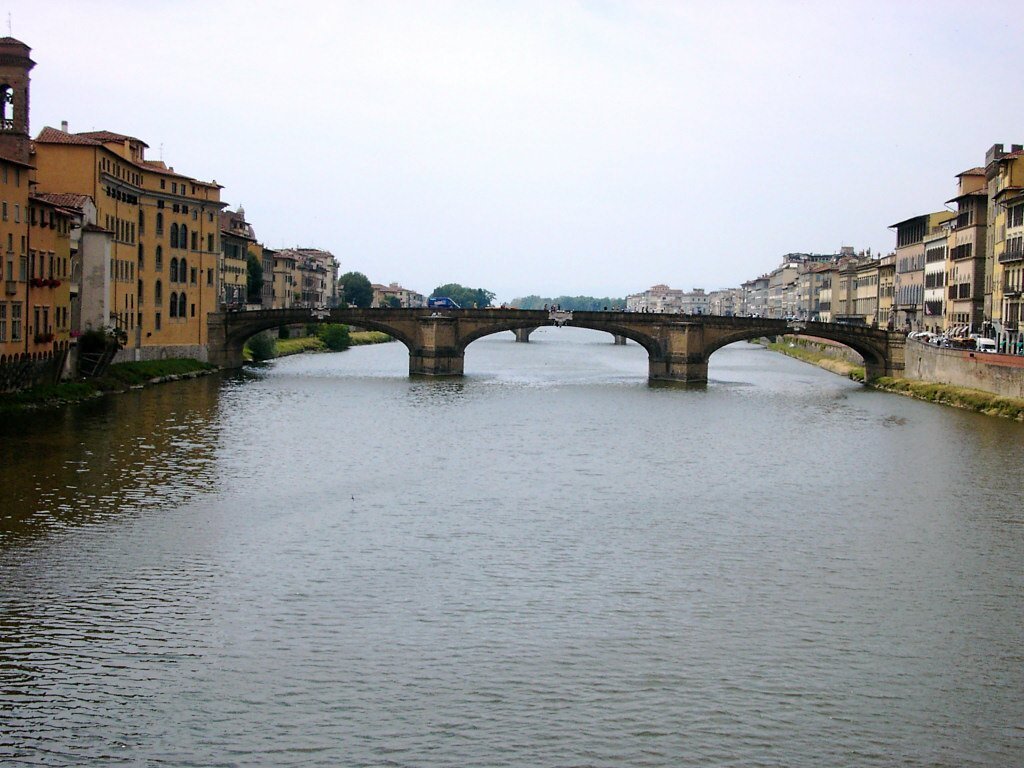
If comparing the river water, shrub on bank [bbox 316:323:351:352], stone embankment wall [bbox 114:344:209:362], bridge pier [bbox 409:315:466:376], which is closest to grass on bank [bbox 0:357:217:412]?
stone embankment wall [bbox 114:344:209:362]

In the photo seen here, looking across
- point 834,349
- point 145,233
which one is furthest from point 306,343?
point 834,349

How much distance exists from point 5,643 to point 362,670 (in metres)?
5.61

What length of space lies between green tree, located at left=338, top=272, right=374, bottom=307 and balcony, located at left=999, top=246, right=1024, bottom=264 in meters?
121

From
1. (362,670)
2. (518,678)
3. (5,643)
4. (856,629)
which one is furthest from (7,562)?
(856,629)

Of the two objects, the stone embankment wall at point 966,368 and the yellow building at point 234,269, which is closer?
the stone embankment wall at point 966,368

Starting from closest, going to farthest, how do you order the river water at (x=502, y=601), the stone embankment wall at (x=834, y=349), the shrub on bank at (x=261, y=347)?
the river water at (x=502, y=601) → the shrub on bank at (x=261, y=347) → the stone embankment wall at (x=834, y=349)

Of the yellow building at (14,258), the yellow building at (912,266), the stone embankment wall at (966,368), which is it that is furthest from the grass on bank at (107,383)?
the yellow building at (912,266)

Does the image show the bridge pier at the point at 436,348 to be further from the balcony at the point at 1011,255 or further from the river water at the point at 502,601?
the river water at the point at 502,601

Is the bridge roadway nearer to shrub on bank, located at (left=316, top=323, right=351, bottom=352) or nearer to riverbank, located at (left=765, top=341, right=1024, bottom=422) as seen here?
riverbank, located at (left=765, top=341, right=1024, bottom=422)

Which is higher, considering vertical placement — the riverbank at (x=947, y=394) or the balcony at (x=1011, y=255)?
the balcony at (x=1011, y=255)

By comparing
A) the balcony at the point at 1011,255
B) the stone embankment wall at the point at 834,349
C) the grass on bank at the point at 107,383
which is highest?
the balcony at the point at 1011,255

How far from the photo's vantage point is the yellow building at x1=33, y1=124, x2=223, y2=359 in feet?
195

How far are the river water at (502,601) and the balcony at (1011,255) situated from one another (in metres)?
22.7

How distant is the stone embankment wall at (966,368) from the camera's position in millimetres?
55219
